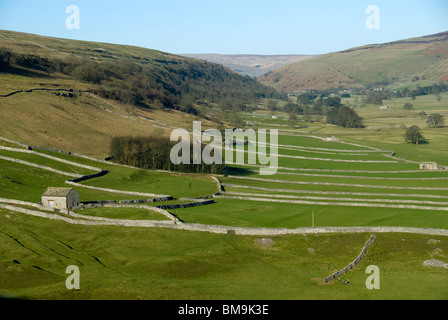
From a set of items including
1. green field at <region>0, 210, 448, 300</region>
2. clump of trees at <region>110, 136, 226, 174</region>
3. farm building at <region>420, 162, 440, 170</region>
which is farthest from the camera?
farm building at <region>420, 162, 440, 170</region>

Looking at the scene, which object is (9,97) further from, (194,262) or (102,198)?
(194,262)

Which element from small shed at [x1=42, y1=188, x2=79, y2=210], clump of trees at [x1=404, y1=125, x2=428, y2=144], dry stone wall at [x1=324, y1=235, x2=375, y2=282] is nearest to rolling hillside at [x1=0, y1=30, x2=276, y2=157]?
small shed at [x1=42, y1=188, x2=79, y2=210]

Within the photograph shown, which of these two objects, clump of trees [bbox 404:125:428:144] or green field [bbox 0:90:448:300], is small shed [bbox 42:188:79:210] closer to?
green field [bbox 0:90:448:300]

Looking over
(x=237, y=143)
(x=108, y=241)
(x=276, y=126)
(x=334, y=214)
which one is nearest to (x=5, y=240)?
(x=108, y=241)

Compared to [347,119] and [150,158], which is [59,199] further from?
[347,119]

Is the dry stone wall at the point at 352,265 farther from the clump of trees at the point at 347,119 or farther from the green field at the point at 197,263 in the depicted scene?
the clump of trees at the point at 347,119

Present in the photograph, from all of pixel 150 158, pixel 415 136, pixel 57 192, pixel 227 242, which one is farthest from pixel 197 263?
pixel 415 136

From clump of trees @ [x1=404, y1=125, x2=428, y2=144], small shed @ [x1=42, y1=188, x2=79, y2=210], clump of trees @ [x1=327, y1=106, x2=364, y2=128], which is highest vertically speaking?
clump of trees @ [x1=327, y1=106, x2=364, y2=128]

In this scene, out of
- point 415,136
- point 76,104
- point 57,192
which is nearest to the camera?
point 57,192
